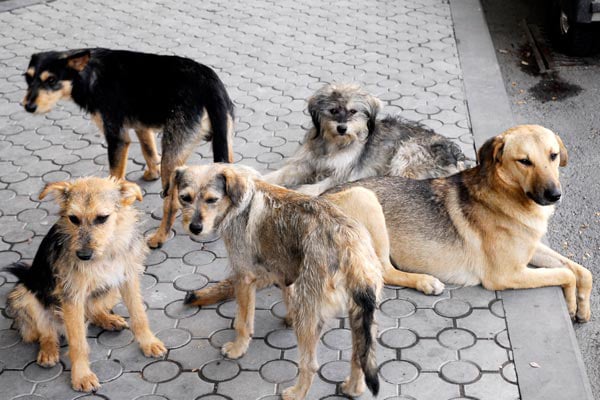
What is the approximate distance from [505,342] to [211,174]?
7.82ft

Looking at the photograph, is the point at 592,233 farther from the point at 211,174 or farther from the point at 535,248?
the point at 211,174

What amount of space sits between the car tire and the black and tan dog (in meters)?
5.97

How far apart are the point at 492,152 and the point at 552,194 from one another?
1.83 ft

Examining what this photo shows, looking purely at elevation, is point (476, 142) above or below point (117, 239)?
below

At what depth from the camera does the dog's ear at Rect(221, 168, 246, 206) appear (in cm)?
492

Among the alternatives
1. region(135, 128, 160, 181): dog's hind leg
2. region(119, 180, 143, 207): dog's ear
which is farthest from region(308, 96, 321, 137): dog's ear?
region(119, 180, 143, 207): dog's ear

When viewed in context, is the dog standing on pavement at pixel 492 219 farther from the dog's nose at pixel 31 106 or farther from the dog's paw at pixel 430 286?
the dog's nose at pixel 31 106

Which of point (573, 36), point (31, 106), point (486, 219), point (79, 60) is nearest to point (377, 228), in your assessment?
point (486, 219)

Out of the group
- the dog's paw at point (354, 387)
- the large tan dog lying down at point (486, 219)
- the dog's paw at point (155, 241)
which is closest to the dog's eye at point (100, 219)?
the large tan dog lying down at point (486, 219)

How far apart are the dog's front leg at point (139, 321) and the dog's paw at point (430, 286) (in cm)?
203

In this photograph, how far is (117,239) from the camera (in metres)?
5.04

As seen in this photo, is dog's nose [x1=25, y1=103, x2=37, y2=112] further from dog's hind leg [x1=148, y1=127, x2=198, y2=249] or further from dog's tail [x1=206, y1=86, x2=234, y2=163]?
dog's tail [x1=206, y1=86, x2=234, y2=163]

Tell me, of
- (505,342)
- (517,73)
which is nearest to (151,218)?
(505,342)

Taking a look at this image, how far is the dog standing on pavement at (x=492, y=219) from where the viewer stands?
5477mm
